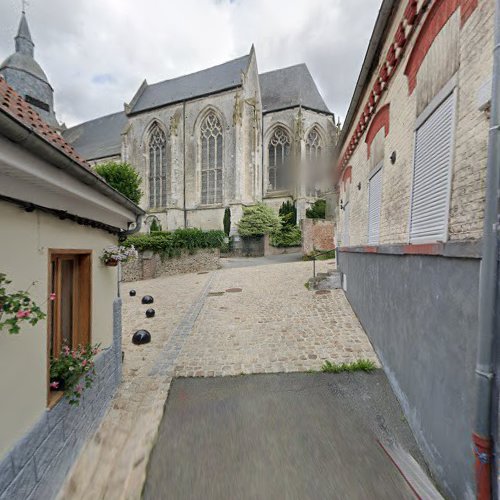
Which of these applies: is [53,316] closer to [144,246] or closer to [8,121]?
[8,121]

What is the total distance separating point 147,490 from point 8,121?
3.03 m

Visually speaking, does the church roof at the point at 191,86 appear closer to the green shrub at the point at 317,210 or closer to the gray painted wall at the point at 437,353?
the green shrub at the point at 317,210

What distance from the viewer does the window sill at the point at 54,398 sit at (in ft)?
7.01

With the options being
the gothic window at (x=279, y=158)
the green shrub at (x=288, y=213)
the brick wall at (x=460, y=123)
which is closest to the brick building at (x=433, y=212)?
the brick wall at (x=460, y=123)

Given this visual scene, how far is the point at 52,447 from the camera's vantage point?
2105 mm

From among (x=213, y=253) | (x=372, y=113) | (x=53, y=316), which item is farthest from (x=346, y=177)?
(x=213, y=253)

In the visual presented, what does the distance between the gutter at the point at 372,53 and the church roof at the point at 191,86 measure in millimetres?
21554

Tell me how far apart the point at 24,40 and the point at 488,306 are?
4540cm

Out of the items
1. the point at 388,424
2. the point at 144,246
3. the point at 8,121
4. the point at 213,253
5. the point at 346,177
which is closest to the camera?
the point at 8,121

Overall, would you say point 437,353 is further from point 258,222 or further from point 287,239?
point 287,239

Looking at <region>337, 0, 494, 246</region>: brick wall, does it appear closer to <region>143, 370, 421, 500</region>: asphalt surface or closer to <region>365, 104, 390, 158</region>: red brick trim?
<region>365, 104, 390, 158</region>: red brick trim

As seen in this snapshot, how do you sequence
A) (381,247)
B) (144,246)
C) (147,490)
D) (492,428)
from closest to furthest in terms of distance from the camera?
(492,428) < (147,490) < (381,247) < (144,246)

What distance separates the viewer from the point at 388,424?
287 cm

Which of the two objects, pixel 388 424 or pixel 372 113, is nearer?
pixel 388 424
